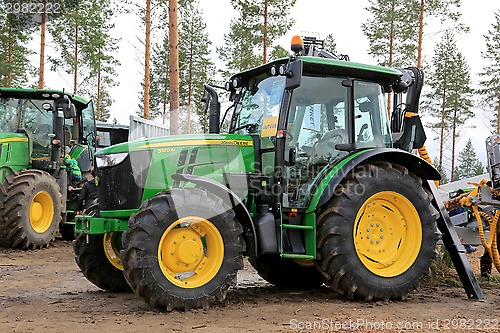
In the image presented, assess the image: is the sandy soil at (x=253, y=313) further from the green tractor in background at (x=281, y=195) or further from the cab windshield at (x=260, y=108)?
the cab windshield at (x=260, y=108)

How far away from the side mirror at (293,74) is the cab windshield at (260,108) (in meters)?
0.45

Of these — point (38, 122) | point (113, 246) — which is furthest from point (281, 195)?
point (38, 122)

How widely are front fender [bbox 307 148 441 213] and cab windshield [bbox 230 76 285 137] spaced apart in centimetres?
78

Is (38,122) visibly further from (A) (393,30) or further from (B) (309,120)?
(A) (393,30)

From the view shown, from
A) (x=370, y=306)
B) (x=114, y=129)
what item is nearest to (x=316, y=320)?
(x=370, y=306)

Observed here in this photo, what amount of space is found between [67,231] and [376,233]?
9.15m

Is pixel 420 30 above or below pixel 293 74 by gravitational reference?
above

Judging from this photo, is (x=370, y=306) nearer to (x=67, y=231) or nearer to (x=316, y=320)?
(x=316, y=320)

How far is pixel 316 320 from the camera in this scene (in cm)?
539

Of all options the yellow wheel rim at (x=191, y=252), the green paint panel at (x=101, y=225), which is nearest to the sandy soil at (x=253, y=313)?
the yellow wheel rim at (x=191, y=252)

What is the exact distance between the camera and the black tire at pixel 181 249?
17.8 ft

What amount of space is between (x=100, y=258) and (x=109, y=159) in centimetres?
127

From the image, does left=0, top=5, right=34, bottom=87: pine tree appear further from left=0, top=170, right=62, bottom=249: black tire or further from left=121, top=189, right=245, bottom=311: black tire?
left=121, top=189, right=245, bottom=311: black tire

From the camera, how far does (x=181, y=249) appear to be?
224 inches
